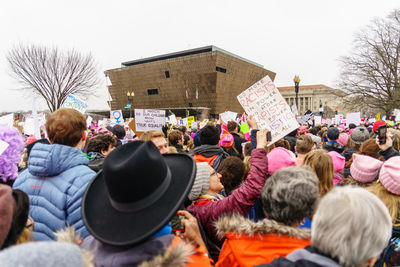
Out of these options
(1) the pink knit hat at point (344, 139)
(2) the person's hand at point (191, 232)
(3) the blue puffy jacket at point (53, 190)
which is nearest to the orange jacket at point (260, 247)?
(2) the person's hand at point (191, 232)

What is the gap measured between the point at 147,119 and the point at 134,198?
5.51 metres

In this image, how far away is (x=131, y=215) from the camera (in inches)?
52.6

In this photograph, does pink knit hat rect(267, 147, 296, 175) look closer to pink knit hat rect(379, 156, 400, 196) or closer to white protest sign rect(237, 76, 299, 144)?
white protest sign rect(237, 76, 299, 144)

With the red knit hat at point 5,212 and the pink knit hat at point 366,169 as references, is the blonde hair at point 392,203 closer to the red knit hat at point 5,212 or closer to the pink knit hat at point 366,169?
the pink knit hat at point 366,169

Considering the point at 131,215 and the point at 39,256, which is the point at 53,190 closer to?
the point at 131,215

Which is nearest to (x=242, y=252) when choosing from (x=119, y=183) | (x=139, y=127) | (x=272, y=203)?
(x=272, y=203)

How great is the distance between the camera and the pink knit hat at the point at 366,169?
112 inches

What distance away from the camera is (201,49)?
174 feet

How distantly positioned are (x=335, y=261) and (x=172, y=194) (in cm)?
82

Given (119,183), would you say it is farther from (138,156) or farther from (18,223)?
(18,223)

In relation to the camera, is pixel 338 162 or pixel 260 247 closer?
pixel 260 247

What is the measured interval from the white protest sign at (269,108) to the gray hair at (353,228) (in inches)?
78.8

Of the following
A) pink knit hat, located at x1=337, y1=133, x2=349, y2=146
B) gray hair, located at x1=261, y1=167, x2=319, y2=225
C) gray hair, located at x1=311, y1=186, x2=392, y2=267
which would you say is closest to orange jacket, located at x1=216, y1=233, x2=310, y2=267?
gray hair, located at x1=261, y1=167, x2=319, y2=225

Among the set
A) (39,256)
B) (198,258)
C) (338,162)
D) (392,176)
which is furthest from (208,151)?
(39,256)
